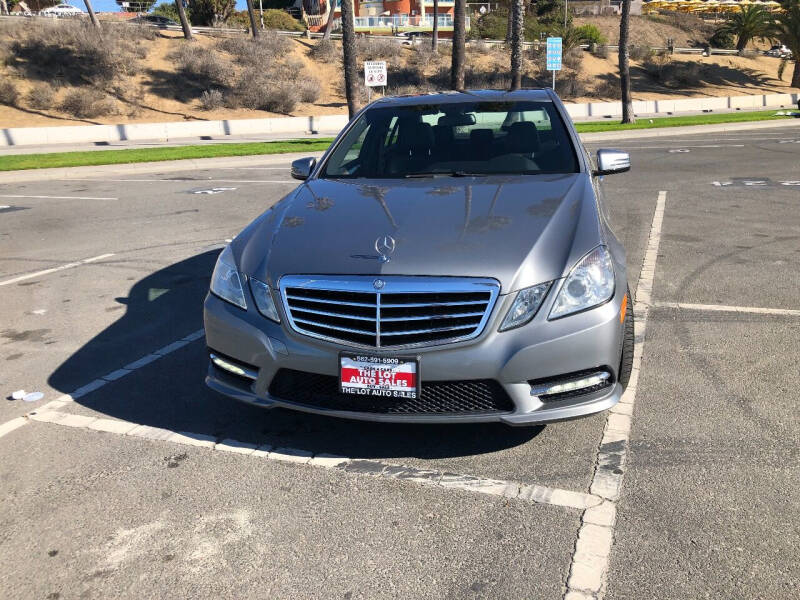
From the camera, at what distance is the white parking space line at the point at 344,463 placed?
133 inches

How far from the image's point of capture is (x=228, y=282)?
154 inches

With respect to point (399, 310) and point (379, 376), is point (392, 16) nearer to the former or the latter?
point (399, 310)

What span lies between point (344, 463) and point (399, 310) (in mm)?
837

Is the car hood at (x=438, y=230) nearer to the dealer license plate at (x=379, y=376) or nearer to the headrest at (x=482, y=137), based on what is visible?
the dealer license plate at (x=379, y=376)

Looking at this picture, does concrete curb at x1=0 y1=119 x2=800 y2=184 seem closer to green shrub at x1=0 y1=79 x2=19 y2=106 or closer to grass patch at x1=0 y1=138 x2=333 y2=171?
grass patch at x1=0 y1=138 x2=333 y2=171

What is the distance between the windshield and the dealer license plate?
1838 millimetres

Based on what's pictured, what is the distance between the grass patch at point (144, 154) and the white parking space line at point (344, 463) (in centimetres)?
1591

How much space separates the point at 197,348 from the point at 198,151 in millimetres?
17494

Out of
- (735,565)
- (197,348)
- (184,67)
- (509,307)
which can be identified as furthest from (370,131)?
(184,67)

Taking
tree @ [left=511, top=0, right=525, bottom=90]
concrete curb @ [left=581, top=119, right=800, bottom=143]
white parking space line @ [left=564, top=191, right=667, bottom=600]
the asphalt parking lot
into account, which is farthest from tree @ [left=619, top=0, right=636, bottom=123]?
white parking space line @ [left=564, top=191, right=667, bottom=600]

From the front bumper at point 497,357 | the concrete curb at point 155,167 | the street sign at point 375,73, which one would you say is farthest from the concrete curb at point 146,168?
the front bumper at point 497,357

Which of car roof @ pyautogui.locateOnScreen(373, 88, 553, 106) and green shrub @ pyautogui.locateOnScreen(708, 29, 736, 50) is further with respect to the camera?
green shrub @ pyautogui.locateOnScreen(708, 29, 736, 50)

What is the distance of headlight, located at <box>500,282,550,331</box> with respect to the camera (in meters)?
3.37

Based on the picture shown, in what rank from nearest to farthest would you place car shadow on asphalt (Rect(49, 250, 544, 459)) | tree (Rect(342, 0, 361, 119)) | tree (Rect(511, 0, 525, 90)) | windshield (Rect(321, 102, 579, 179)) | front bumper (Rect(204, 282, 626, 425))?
front bumper (Rect(204, 282, 626, 425)) < car shadow on asphalt (Rect(49, 250, 544, 459)) < windshield (Rect(321, 102, 579, 179)) < tree (Rect(342, 0, 361, 119)) < tree (Rect(511, 0, 525, 90))
